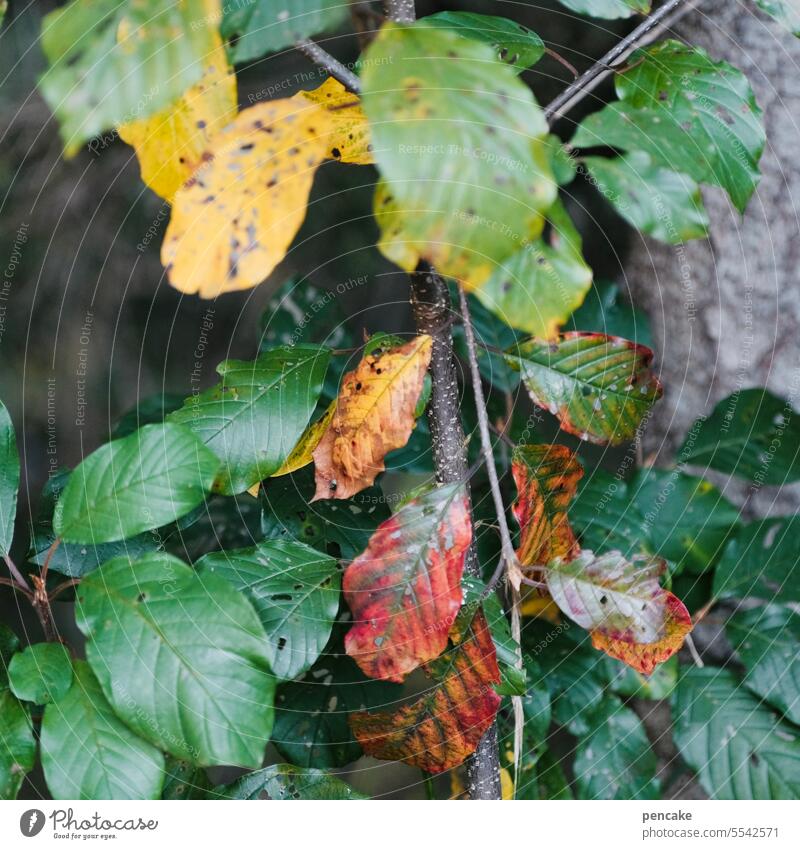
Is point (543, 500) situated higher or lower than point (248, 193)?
lower

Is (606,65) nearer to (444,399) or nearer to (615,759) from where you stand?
(444,399)

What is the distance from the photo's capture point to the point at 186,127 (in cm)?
35

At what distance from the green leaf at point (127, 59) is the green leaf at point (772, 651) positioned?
1.46 feet

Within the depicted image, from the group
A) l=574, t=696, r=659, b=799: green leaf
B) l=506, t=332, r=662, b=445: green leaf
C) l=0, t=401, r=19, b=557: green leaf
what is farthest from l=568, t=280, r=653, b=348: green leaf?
l=0, t=401, r=19, b=557: green leaf

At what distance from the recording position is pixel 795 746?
0.45m

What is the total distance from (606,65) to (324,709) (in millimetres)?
375

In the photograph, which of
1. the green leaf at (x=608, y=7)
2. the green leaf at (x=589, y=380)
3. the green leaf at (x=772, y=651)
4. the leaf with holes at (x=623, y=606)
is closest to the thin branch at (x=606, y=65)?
the green leaf at (x=608, y=7)

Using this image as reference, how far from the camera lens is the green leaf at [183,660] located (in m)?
0.34

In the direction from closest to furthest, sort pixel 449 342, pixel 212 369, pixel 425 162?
pixel 425 162
pixel 449 342
pixel 212 369
